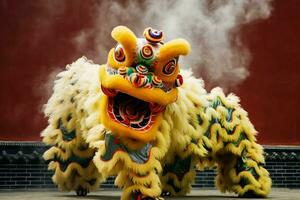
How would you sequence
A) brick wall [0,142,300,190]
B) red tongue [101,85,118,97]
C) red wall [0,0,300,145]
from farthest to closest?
red wall [0,0,300,145] < brick wall [0,142,300,190] < red tongue [101,85,118,97]

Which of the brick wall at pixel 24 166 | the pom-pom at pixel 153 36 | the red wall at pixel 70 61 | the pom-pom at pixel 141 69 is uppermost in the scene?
the red wall at pixel 70 61

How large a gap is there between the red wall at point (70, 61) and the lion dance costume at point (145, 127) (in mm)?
890

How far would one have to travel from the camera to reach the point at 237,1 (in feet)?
27.4

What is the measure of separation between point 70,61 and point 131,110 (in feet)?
9.21

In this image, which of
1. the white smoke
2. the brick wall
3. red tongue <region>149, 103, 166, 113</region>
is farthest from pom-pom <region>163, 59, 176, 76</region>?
the white smoke

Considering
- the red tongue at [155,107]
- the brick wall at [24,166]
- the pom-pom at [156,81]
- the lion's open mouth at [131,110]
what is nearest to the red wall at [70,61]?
the brick wall at [24,166]

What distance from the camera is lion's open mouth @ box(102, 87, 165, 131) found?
15.8 feet

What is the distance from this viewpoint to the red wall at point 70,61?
23.4ft

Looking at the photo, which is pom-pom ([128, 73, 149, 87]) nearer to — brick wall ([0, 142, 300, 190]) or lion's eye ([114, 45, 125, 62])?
lion's eye ([114, 45, 125, 62])

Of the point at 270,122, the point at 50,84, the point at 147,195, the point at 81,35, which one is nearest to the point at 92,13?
the point at 81,35

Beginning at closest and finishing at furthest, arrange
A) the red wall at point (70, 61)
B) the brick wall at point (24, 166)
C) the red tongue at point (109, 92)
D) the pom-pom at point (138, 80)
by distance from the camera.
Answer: the pom-pom at point (138, 80) < the red tongue at point (109, 92) < the brick wall at point (24, 166) < the red wall at point (70, 61)

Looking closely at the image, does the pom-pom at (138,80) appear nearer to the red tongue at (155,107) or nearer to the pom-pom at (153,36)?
the red tongue at (155,107)

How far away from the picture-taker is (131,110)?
191 inches

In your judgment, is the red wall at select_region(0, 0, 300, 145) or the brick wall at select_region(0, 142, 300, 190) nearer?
the brick wall at select_region(0, 142, 300, 190)
